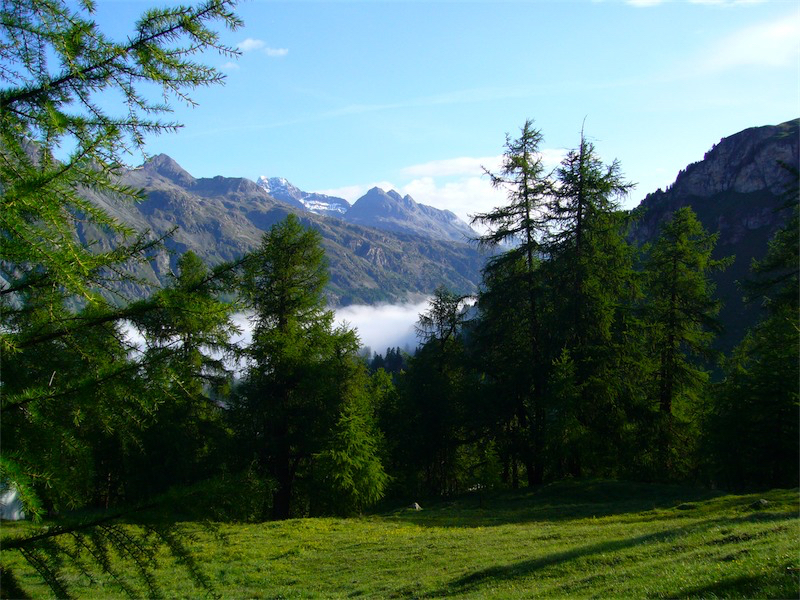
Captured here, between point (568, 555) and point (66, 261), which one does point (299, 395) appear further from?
point (66, 261)

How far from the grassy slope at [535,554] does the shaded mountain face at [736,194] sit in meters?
132

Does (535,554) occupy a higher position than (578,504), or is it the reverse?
(535,554)

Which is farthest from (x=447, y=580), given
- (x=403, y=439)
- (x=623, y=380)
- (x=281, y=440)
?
(x=403, y=439)

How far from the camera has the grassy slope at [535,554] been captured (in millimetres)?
9602

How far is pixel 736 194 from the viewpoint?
573 ft

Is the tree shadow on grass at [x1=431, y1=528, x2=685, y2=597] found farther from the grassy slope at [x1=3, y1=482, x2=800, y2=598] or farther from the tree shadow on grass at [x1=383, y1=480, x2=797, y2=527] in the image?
the tree shadow on grass at [x1=383, y1=480, x2=797, y2=527]

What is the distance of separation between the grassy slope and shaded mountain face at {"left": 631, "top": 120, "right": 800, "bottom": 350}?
434ft

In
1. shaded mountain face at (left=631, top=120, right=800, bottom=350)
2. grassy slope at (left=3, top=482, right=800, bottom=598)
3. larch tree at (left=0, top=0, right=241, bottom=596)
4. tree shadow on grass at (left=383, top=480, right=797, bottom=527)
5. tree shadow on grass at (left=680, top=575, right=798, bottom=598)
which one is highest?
shaded mountain face at (left=631, top=120, right=800, bottom=350)

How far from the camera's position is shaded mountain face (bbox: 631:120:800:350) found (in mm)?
150750

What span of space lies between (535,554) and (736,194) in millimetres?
192600

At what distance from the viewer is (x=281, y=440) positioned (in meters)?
28.9

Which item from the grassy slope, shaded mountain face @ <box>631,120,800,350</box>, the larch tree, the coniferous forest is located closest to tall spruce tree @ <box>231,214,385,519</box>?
the coniferous forest

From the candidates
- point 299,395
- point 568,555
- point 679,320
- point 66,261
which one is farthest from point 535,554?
point 679,320

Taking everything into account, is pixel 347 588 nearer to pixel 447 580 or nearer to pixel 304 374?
pixel 447 580
